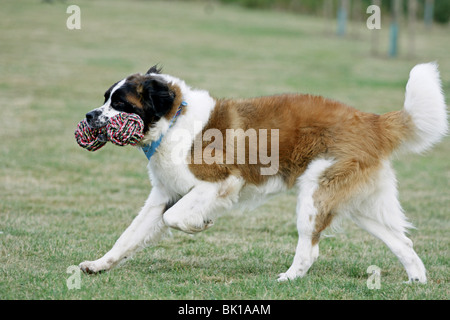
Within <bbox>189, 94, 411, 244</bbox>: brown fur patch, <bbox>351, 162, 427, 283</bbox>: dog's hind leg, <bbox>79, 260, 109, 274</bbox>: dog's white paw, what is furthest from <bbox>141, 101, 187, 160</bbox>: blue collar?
<bbox>351, 162, 427, 283</bbox>: dog's hind leg

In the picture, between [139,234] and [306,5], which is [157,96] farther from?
[306,5]

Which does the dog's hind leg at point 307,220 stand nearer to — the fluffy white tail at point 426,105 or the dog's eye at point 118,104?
the fluffy white tail at point 426,105

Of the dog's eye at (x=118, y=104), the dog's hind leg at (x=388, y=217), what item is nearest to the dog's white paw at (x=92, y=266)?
the dog's eye at (x=118, y=104)

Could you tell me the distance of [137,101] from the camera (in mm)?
5328

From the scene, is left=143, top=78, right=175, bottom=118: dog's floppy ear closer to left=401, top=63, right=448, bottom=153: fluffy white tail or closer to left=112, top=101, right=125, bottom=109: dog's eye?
left=112, top=101, right=125, bottom=109: dog's eye

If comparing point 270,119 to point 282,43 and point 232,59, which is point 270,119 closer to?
point 232,59

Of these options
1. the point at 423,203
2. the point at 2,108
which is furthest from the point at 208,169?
the point at 2,108

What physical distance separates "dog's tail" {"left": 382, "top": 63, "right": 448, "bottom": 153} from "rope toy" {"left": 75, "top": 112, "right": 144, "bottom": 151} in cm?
213

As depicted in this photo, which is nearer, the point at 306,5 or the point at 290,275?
the point at 290,275

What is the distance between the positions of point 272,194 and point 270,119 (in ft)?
2.18

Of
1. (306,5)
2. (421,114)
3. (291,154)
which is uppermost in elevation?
(306,5)

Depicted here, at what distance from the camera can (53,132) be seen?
13.4 metres

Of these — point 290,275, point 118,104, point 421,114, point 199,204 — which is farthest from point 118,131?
point 421,114

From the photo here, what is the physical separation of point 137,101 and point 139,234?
118 centimetres
